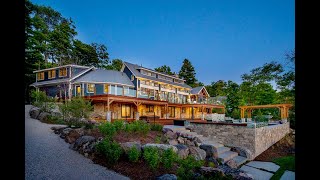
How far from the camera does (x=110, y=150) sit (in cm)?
631

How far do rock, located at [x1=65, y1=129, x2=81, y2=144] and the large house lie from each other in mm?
6074

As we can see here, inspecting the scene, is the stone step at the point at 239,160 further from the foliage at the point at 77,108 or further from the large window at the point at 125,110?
the large window at the point at 125,110

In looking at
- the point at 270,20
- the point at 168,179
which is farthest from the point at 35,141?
the point at 270,20

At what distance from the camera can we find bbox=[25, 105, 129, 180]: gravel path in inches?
215

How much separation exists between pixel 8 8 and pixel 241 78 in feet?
86.4

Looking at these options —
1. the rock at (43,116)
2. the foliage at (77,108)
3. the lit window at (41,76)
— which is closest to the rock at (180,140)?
the foliage at (77,108)

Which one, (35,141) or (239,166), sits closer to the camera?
(35,141)

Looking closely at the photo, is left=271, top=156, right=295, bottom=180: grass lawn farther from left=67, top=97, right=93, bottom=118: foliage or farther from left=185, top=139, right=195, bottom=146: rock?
left=67, top=97, right=93, bottom=118: foliage

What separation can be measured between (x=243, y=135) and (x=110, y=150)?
27.1 feet

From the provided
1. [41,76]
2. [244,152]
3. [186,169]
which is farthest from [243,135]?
[41,76]

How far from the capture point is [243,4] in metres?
3.37

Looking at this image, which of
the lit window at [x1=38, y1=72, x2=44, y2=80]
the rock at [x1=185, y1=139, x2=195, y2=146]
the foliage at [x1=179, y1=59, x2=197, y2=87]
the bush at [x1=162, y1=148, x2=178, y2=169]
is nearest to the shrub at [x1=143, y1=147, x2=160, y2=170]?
the bush at [x1=162, y1=148, x2=178, y2=169]

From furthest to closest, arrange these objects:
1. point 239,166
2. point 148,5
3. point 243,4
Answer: point 239,166 < point 148,5 < point 243,4
